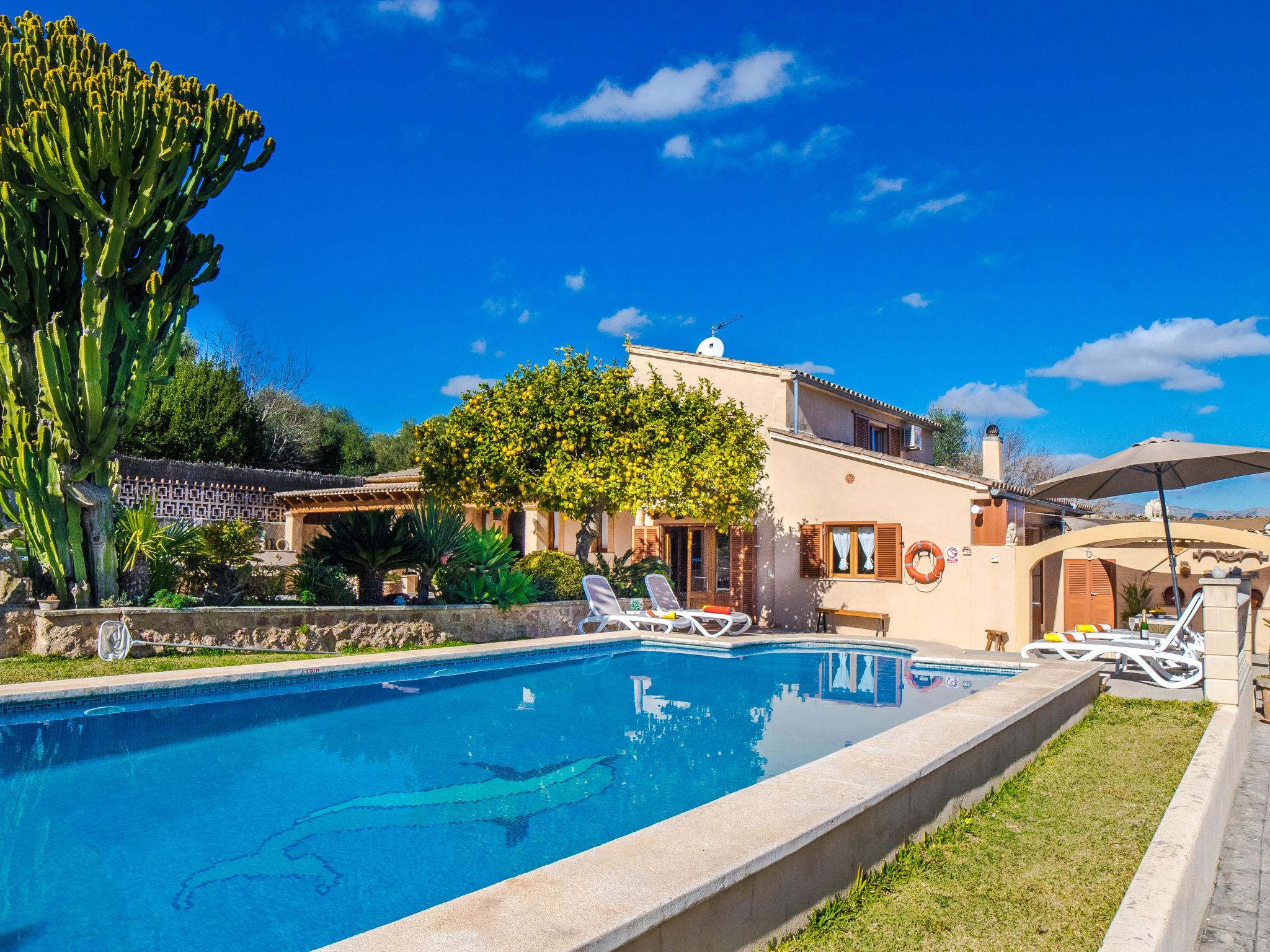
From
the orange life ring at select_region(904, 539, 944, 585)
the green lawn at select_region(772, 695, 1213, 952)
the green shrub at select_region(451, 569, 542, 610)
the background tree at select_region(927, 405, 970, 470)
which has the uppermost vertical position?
the background tree at select_region(927, 405, 970, 470)

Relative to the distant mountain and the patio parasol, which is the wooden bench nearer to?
the patio parasol

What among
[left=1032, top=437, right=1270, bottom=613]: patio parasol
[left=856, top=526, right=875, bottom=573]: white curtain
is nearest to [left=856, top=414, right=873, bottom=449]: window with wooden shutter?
[left=856, top=526, right=875, bottom=573]: white curtain

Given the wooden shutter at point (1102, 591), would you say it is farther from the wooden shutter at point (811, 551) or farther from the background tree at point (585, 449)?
the background tree at point (585, 449)

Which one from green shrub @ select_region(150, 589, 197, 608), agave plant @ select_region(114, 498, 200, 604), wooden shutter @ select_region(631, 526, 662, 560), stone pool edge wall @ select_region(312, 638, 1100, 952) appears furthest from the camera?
wooden shutter @ select_region(631, 526, 662, 560)

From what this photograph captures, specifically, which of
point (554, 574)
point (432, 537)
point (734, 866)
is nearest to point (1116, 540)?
point (554, 574)

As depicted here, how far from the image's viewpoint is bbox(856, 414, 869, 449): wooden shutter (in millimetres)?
22719

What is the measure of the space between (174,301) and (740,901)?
11674 mm

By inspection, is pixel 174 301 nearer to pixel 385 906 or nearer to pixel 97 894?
pixel 97 894

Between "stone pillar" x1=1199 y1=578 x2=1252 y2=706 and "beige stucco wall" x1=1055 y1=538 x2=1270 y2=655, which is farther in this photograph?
"beige stucco wall" x1=1055 y1=538 x2=1270 y2=655

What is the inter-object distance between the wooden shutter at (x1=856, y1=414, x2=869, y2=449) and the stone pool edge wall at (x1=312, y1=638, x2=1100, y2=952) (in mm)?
17261

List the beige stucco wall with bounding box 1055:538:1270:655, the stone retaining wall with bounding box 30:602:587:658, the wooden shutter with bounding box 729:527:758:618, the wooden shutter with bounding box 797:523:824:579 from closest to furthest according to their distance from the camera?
the stone retaining wall with bounding box 30:602:587:658
the beige stucco wall with bounding box 1055:538:1270:655
the wooden shutter with bounding box 797:523:824:579
the wooden shutter with bounding box 729:527:758:618

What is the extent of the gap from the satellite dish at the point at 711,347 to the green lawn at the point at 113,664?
49.1ft

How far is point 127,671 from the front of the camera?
9914 mm

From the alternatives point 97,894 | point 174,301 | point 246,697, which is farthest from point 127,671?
point 97,894
